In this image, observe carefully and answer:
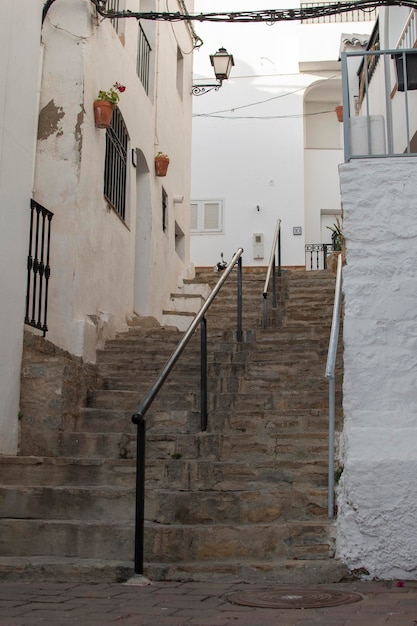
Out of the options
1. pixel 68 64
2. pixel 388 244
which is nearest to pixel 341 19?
pixel 68 64

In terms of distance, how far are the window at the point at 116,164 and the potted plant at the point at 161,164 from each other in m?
1.41

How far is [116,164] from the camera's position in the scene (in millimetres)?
10141

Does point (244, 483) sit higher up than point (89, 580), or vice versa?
point (244, 483)

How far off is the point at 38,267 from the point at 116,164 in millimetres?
2949

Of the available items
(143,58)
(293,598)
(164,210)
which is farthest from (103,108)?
(293,598)

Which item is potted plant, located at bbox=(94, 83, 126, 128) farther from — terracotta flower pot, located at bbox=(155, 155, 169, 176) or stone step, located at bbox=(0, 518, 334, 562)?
stone step, located at bbox=(0, 518, 334, 562)

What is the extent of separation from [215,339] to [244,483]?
322cm

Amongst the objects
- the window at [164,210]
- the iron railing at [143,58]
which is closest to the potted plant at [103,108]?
the iron railing at [143,58]

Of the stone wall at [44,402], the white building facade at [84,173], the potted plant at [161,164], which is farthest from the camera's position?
the potted plant at [161,164]

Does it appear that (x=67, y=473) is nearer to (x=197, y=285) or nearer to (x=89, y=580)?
(x=89, y=580)

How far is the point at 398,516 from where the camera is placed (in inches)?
202

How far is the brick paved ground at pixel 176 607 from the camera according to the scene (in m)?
3.94

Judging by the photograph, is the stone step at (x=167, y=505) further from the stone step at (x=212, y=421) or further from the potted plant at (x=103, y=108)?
the potted plant at (x=103, y=108)

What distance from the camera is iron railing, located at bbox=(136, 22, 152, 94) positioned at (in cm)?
1177
